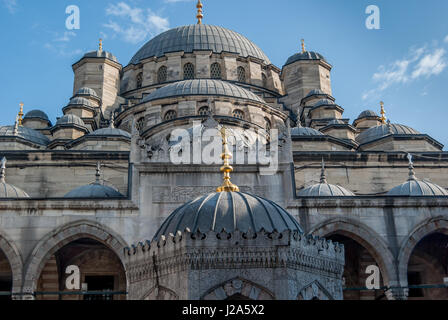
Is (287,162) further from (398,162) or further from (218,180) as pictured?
(398,162)

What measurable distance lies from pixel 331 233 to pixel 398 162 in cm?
820

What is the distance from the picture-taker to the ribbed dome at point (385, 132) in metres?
31.2

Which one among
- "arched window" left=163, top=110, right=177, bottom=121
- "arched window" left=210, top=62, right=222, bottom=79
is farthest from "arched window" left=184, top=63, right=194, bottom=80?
"arched window" left=163, top=110, right=177, bottom=121

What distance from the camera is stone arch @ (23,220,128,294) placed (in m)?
19.7

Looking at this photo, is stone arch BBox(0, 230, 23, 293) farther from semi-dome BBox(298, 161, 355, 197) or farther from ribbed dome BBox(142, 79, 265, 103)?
ribbed dome BBox(142, 79, 265, 103)

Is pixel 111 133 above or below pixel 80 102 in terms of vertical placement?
below

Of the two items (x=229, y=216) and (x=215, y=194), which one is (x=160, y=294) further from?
(x=215, y=194)

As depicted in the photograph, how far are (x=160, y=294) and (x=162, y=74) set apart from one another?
1223 inches

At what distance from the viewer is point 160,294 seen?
894cm

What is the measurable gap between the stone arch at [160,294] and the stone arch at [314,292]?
1723 mm

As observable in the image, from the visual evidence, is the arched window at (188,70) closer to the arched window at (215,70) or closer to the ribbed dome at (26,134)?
the arched window at (215,70)

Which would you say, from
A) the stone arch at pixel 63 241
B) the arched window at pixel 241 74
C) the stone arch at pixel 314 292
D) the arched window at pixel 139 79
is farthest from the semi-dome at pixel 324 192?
the arched window at pixel 139 79

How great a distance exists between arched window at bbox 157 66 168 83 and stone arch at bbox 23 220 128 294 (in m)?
19.5

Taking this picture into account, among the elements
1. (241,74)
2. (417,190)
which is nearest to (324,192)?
(417,190)
